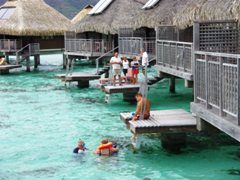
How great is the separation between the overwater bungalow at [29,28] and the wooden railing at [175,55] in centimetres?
2201

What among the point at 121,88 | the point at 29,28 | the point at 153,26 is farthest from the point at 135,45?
the point at 29,28

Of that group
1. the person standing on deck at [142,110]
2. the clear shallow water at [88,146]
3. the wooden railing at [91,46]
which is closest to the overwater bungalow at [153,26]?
the clear shallow water at [88,146]

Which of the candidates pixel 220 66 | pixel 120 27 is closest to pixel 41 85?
pixel 120 27

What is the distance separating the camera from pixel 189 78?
14.9m

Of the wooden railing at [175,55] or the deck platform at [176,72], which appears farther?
the wooden railing at [175,55]

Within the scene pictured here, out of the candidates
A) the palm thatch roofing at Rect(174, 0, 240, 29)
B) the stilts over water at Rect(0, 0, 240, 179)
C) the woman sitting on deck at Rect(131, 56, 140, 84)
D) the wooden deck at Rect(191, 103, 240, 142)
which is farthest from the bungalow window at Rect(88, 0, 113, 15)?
the wooden deck at Rect(191, 103, 240, 142)

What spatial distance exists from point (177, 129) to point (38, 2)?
36.6 metres

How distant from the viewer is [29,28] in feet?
135

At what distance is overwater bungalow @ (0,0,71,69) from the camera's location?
1583 inches

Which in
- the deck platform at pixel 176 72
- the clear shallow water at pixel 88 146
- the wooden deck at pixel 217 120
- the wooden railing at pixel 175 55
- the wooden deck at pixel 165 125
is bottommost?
the clear shallow water at pixel 88 146

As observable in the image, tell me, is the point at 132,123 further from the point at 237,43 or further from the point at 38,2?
the point at 38,2

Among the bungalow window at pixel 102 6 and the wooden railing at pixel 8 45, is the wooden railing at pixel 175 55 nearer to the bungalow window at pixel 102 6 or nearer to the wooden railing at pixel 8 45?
the bungalow window at pixel 102 6

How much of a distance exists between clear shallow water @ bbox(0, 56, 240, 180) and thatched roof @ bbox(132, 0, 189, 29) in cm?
375

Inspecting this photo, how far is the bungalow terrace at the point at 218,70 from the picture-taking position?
8586 mm
